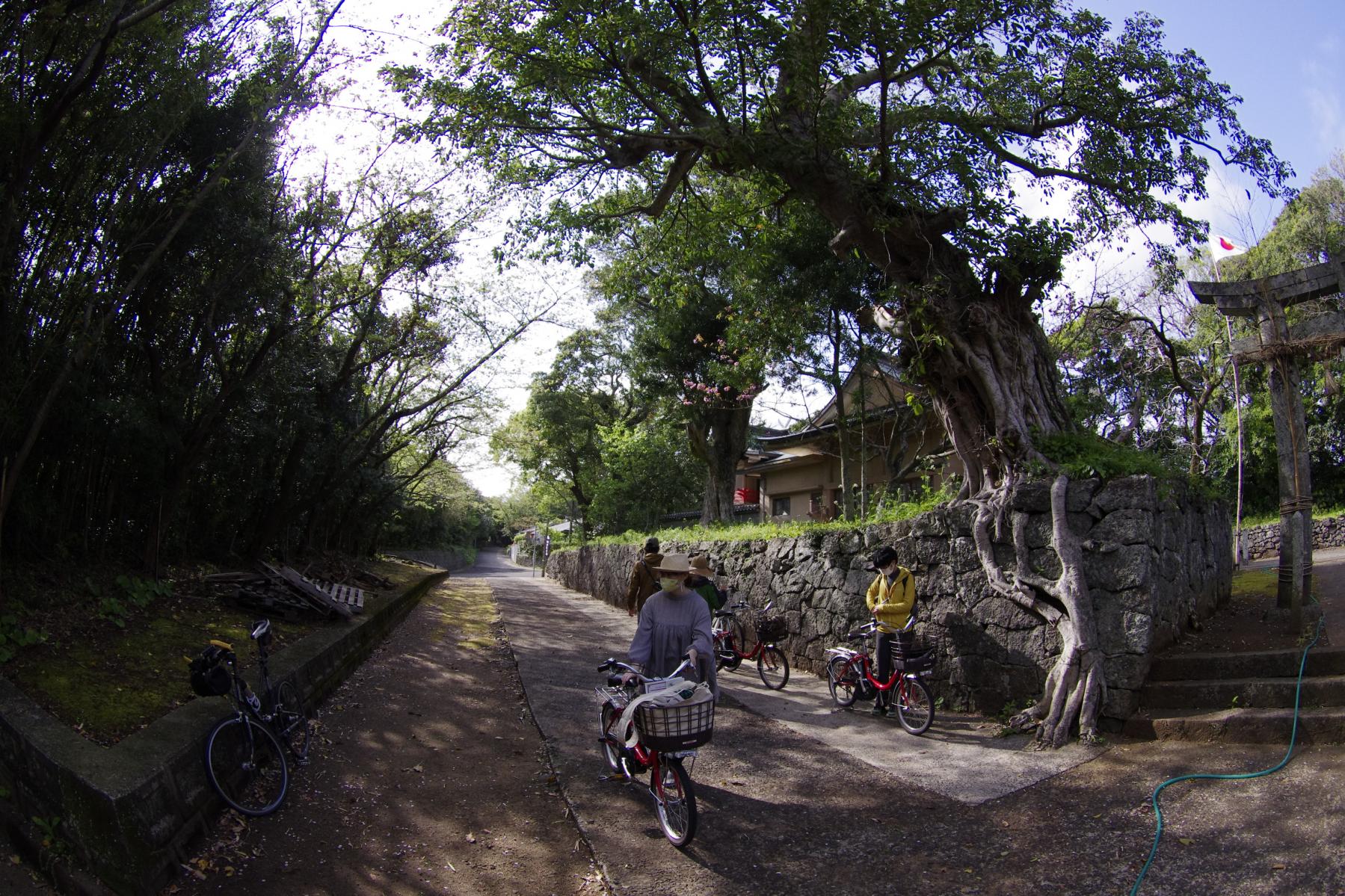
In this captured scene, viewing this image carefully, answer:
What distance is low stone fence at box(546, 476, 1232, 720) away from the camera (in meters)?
6.32

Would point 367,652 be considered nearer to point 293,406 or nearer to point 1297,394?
point 293,406

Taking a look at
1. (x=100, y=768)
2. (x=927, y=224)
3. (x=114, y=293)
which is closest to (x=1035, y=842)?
(x=100, y=768)

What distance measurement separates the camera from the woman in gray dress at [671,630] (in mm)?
5660

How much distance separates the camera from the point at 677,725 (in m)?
4.57

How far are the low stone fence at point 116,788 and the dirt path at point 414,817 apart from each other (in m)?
0.22

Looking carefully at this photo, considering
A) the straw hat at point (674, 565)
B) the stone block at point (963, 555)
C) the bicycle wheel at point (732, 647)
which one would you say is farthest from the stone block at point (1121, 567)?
the bicycle wheel at point (732, 647)

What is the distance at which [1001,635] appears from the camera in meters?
7.12

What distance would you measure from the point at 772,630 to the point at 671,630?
395cm

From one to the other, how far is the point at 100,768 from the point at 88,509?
5.43 meters

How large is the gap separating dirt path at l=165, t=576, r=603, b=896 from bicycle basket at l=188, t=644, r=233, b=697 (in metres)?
0.77

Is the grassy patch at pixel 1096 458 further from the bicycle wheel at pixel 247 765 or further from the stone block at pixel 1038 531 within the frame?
the bicycle wheel at pixel 247 765

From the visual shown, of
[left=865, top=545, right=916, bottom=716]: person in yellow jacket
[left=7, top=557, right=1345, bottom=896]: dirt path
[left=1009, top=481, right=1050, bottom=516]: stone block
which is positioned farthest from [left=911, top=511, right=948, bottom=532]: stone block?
[left=7, top=557, right=1345, bottom=896]: dirt path

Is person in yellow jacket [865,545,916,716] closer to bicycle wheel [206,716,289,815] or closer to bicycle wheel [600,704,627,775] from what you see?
bicycle wheel [600,704,627,775]

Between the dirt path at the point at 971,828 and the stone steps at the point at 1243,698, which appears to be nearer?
the dirt path at the point at 971,828
